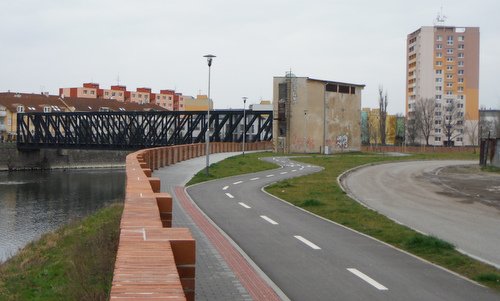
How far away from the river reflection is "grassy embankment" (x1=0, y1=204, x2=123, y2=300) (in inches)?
122

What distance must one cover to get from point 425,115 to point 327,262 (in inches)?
4097

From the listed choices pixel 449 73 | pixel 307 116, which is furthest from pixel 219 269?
pixel 449 73

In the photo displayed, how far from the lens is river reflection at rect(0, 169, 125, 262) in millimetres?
28177

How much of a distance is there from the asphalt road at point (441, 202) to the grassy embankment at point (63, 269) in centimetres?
796

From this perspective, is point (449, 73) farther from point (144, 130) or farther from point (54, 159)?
point (54, 159)

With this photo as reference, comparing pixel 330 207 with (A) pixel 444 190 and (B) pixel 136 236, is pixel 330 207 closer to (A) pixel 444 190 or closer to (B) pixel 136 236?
(A) pixel 444 190

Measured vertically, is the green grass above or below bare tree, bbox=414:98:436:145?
below

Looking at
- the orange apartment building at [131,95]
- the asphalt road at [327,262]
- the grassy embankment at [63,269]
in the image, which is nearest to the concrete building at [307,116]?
the grassy embankment at [63,269]

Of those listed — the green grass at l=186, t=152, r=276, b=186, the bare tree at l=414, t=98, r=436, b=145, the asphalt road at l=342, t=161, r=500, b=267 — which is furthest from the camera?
the bare tree at l=414, t=98, r=436, b=145

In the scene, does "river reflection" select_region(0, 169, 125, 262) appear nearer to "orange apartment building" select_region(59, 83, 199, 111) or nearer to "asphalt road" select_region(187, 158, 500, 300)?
"asphalt road" select_region(187, 158, 500, 300)

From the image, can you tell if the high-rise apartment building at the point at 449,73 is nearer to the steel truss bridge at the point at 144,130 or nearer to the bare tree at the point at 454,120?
the bare tree at the point at 454,120

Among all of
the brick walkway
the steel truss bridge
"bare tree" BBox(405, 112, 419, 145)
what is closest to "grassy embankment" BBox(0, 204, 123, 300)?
the brick walkway

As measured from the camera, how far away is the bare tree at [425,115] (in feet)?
359

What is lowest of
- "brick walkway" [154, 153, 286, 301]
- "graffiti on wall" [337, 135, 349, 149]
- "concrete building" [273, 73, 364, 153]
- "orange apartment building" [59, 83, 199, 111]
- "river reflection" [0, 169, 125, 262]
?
"river reflection" [0, 169, 125, 262]
